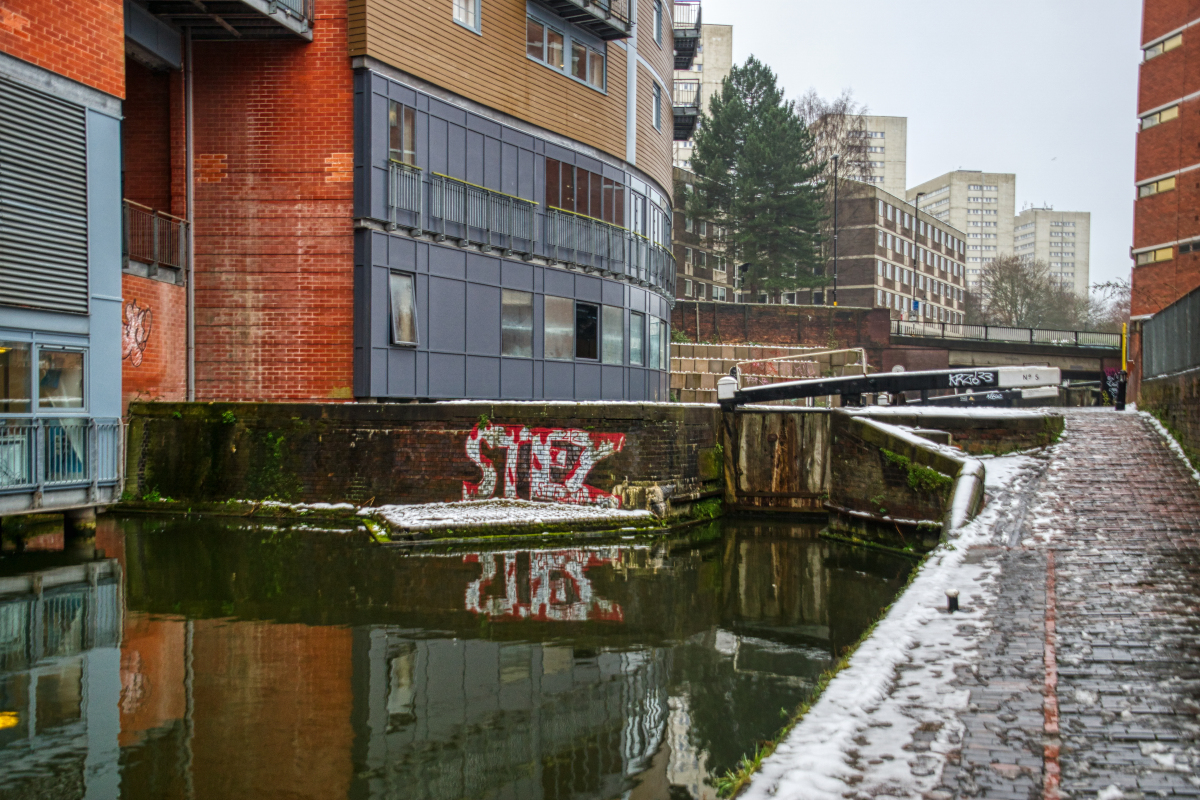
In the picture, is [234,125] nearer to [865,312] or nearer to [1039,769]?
[1039,769]

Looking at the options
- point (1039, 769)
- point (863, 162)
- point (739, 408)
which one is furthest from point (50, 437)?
point (863, 162)

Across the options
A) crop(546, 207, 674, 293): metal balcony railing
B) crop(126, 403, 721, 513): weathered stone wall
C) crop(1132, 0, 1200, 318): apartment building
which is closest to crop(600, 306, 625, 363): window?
crop(546, 207, 674, 293): metal balcony railing

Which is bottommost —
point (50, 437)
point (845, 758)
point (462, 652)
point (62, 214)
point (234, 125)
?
point (462, 652)

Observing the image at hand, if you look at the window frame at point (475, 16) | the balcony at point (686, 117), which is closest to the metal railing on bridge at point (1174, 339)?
the window frame at point (475, 16)

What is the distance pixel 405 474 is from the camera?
18000 mm

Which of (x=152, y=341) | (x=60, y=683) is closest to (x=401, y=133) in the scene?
(x=152, y=341)

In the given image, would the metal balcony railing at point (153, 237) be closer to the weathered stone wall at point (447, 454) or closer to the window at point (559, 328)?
the weathered stone wall at point (447, 454)

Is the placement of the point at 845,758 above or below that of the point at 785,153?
below

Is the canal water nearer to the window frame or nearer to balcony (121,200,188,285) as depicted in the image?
balcony (121,200,188,285)

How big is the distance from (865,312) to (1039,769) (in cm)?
4666

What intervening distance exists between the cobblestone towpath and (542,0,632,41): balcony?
57.6ft

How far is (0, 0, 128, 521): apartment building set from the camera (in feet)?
46.1

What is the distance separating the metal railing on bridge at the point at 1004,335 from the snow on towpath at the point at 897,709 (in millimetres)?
44313

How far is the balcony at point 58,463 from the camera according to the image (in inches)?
543
